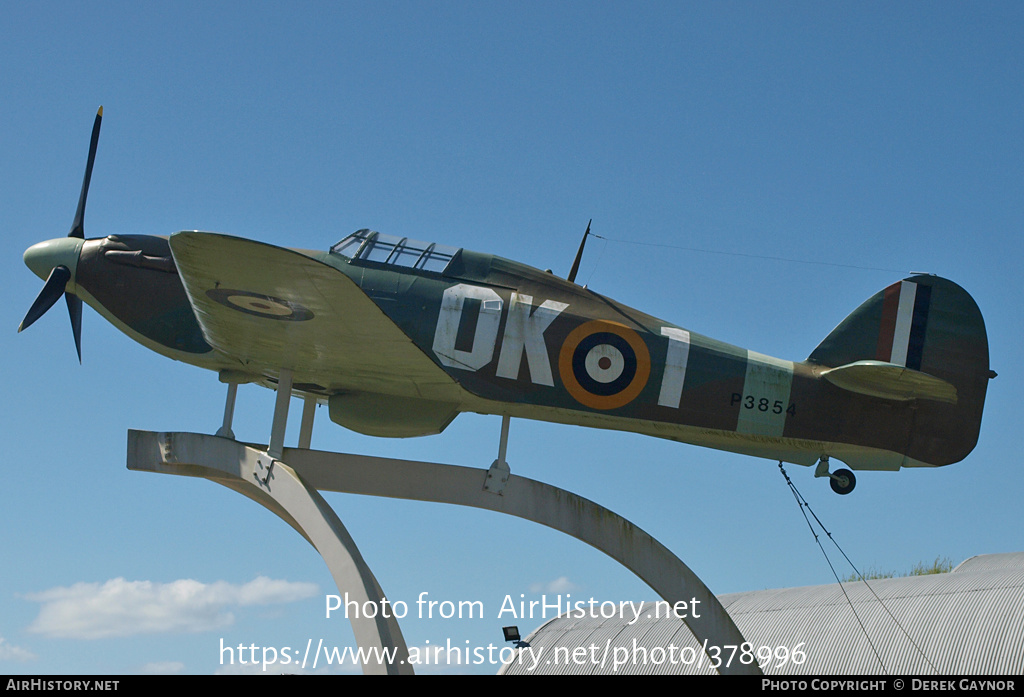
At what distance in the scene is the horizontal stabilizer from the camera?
40.9ft

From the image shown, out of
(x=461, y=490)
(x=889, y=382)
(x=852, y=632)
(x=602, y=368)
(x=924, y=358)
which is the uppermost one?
(x=924, y=358)

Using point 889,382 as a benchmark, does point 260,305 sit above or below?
above

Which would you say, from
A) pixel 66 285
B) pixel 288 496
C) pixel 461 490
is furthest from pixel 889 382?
pixel 66 285

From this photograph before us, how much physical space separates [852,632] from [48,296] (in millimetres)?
17783

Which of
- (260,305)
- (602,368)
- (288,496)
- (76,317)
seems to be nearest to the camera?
(260,305)

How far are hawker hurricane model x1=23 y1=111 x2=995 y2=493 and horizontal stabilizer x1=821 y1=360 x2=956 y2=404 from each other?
0.02m

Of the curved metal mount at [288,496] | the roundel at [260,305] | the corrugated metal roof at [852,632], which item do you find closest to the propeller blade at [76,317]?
the curved metal mount at [288,496]

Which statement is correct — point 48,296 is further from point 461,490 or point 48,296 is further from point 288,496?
point 461,490

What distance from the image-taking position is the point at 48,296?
13.4 meters

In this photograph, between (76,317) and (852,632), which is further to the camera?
(852,632)
